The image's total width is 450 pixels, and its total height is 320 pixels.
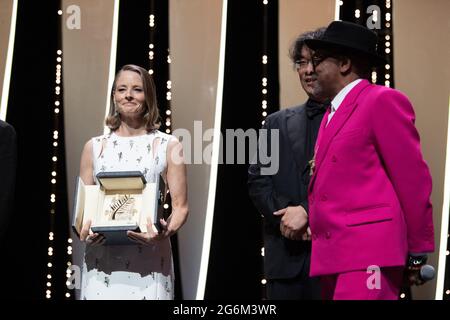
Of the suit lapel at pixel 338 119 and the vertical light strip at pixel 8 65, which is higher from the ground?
the vertical light strip at pixel 8 65

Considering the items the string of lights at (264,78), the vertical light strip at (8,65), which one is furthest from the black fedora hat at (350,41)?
the vertical light strip at (8,65)

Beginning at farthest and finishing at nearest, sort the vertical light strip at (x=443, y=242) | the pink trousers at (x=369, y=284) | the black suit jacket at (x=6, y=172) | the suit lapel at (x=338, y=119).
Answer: the vertical light strip at (x=443, y=242) → the black suit jacket at (x=6, y=172) → the suit lapel at (x=338, y=119) → the pink trousers at (x=369, y=284)

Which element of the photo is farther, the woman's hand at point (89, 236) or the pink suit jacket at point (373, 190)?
the woman's hand at point (89, 236)

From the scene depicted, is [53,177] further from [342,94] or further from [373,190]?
[373,190]

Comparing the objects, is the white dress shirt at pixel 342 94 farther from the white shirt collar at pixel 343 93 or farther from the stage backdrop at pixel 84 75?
the stage backdrop at pixel 84 75

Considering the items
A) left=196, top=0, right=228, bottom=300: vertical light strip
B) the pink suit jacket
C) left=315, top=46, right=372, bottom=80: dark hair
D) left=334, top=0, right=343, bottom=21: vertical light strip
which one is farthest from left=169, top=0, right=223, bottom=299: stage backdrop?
the pink suit jacket

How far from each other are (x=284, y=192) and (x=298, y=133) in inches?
10.1

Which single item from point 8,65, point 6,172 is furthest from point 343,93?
point 8,65

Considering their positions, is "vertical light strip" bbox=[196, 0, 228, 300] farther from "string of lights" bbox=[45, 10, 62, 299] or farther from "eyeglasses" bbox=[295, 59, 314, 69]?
"eyeglasses" bbox=[295, 59, 314, 69]

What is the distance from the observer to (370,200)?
7.71ft

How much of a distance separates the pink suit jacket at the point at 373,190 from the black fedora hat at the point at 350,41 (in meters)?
0.17

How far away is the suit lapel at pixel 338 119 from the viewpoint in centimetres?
248
